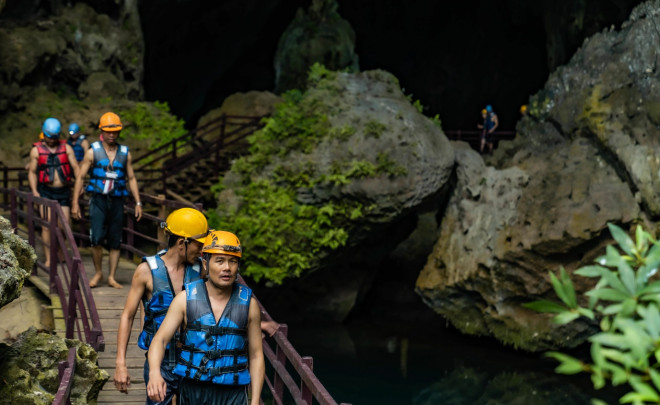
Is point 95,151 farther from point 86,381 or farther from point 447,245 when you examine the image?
point 447,245

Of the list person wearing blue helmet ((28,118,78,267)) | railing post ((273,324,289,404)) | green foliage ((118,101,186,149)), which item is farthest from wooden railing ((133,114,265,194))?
railing post ((273,324,289,404))

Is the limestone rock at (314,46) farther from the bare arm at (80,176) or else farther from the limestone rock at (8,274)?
the limestone rock at (8,274)

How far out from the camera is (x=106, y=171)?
9.45 meters

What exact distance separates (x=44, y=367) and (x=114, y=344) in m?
1.77

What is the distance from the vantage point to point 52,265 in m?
9.58

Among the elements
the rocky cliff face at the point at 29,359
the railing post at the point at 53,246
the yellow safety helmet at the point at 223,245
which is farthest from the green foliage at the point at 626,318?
the railing post at the point at 53,246

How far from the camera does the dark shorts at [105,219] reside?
31.7ft

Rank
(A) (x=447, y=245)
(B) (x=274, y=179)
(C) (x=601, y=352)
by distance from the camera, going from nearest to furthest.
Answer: (C) (x=601, y=352)
(B) (x=274, y=179)
(A) (x=447, y=245)

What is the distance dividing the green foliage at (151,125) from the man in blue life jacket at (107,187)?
1094 cm

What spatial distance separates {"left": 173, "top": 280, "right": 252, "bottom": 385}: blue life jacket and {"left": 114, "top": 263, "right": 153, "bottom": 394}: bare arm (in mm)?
664

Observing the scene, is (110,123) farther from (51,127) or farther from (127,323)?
(127,323)

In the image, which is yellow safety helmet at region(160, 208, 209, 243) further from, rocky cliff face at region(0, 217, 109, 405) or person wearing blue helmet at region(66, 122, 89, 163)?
person wearing blue helmet at region(66, 122, 89, 163)

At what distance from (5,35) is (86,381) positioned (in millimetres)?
15544

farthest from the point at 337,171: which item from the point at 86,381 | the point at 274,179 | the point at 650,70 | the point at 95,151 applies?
the point at 86,381
